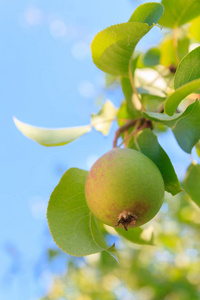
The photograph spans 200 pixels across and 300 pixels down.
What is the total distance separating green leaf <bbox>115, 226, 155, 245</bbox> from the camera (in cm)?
118

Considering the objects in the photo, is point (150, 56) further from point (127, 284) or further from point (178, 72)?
point (127, 284)

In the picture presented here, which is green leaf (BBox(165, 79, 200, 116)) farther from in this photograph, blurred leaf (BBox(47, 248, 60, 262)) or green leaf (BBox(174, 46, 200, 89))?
blurred leaf (BBox(47, 248, 60, 262))

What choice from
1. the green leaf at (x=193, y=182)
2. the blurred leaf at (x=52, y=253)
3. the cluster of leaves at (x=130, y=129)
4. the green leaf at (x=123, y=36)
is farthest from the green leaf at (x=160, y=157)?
the blurred leaf at (x=52, y=253)

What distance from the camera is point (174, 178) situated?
38.1 inches

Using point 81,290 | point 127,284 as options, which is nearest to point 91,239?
point 127,284

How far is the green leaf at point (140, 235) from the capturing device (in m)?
1.18

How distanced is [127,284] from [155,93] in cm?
361

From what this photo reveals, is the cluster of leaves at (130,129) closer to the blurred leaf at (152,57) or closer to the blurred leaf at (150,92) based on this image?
the blurred leaf at (150,92)

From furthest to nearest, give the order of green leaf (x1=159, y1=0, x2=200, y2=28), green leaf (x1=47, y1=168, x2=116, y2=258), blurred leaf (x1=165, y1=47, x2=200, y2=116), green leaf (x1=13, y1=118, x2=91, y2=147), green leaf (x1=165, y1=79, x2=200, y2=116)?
green leaf (x1=159, y1=0, x2=200, y2=28), green leaf (x1=13, y1=118, x2=91, y2=147), green leaf (x1=47, y1=168, x2=116, y2=258), blurred leaf (x1=165, y1=47, x2=200, y2=116), green leaf (x1=165, y1=79, x2=200, y2=116)

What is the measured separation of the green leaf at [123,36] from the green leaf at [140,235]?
621 millimetres

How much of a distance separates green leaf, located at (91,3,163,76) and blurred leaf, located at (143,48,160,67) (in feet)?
2.28

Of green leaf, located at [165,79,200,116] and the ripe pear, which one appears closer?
green leaf, located at [165,79,200,116]

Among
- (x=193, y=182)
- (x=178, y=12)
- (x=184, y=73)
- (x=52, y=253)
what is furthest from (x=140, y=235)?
(x=52, y=253)

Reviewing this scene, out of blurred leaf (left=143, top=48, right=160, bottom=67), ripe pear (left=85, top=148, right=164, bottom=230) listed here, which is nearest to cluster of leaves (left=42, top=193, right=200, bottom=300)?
blurred leaf (left=143, top=48, right=160, bottom=67)
